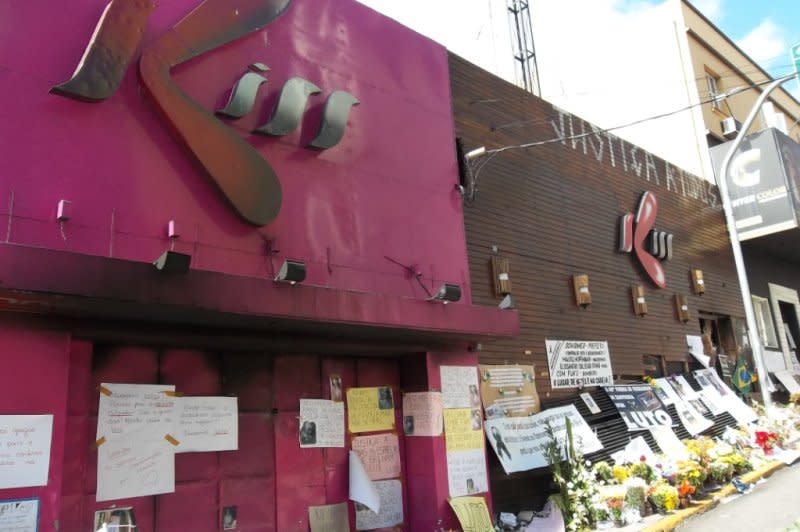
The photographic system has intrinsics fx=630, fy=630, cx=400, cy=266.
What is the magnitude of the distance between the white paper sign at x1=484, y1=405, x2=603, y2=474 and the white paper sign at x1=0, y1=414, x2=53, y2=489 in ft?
19.4

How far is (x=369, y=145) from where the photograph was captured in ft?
27.9

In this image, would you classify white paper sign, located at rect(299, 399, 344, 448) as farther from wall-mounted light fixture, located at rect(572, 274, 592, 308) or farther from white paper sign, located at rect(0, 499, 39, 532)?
wall-mounted light fixture, located at rect(572, 274, 592, 308)

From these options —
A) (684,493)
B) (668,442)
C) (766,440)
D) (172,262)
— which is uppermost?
(172,262)

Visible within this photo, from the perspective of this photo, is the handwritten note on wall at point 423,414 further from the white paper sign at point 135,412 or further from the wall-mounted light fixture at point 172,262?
the wall-mounted light fixture at point 172,262

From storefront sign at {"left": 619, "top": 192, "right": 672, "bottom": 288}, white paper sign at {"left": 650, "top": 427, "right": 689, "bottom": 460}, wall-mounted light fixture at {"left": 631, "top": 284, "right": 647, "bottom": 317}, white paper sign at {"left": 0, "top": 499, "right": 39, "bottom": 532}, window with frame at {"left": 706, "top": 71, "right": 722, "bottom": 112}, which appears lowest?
white paper sign at {"left": 650, "top": 427, "right": 689, "bottom": 460}

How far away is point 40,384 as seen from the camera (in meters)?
5.22

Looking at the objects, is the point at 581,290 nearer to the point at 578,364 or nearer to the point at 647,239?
the point at 578,364

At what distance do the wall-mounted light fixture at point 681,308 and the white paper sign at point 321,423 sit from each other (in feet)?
34.8

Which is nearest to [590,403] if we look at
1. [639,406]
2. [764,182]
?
[639,406]

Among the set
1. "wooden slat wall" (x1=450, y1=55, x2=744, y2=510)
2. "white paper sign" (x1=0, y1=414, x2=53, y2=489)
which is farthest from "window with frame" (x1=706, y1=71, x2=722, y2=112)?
"white paper sign" (x1=0, y1=414, x2=53, y2=489)

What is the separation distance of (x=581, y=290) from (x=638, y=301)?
2.44m

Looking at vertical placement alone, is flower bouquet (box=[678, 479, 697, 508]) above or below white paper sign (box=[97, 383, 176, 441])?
below

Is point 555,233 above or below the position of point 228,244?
above

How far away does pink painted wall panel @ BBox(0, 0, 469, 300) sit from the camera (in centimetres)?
561
